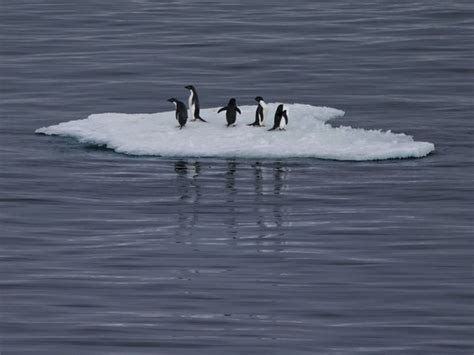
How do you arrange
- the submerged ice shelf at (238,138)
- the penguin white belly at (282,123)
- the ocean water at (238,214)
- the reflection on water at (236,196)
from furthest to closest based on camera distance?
the penguin white belly at (282,123) → the submerged ice shelf at (238,138) → the reflection on water at (236,196) → the ocean water at (238,214)

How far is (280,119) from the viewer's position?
111ft

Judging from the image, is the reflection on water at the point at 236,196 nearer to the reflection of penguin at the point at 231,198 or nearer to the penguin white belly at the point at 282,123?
the reflection of penguin at the point at 231,198

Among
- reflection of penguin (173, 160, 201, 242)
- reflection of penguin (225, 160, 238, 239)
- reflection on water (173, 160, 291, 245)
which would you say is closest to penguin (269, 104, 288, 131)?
reflection on water (173, 160, 291, 245)

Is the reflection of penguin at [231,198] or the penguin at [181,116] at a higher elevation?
the penguin at [181,116]

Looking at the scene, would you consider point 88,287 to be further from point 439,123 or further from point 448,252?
point 439,123

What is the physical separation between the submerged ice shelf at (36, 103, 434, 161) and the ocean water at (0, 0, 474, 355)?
26 cm

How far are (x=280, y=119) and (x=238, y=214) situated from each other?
630cm

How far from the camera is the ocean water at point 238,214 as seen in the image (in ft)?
69.5

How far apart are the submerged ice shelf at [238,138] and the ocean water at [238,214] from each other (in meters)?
0.26

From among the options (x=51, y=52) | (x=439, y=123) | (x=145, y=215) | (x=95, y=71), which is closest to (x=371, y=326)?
(x=145, y=215)

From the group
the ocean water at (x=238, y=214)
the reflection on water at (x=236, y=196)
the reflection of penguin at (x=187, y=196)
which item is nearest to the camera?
the ocean water at (x=238, y=214)

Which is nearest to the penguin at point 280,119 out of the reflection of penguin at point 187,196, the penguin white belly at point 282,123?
the penguin white belly at point 282,123

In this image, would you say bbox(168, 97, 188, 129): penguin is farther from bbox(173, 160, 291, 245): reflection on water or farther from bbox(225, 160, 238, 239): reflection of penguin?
bbox(225, 160, 238, 239): reflection of penguin

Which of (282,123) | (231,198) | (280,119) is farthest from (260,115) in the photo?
(231,198)
